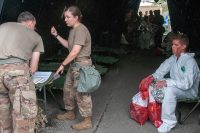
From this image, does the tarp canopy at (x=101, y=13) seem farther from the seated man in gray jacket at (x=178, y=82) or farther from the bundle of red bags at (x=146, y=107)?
the seated man in gray jacket at (x=178, y=82)

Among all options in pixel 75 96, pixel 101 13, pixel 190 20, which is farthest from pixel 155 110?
pixel 101 13

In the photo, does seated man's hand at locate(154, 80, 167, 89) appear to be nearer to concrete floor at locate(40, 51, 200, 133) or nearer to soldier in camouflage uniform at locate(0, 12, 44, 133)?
concrete floor at locate(40, 51, 200, 133)

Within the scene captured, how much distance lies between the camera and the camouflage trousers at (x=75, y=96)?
18.0 ft

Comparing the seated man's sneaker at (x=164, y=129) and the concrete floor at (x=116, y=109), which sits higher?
Answer: the seated man's sneaker at (x=164, y=129)

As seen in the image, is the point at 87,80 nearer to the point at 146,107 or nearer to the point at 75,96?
the point at 75,96

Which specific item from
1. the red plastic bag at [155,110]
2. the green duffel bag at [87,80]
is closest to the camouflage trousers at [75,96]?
the green duffel bag at [87,80]

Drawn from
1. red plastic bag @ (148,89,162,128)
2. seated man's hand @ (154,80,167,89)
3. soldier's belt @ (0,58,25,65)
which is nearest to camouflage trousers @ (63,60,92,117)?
red plastic bag @ (148,89,162,128)

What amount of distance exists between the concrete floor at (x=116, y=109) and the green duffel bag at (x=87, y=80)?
0.63 m

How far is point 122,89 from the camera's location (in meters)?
8.13

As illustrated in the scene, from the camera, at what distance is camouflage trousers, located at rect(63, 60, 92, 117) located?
549 centimetres

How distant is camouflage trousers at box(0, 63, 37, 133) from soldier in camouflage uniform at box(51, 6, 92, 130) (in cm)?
93

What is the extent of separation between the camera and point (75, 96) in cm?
570

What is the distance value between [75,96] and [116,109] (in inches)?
45.2

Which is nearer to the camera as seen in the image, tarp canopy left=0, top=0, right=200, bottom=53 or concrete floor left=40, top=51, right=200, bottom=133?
concrete floor left=40, top=51, right=200, bottom=133
